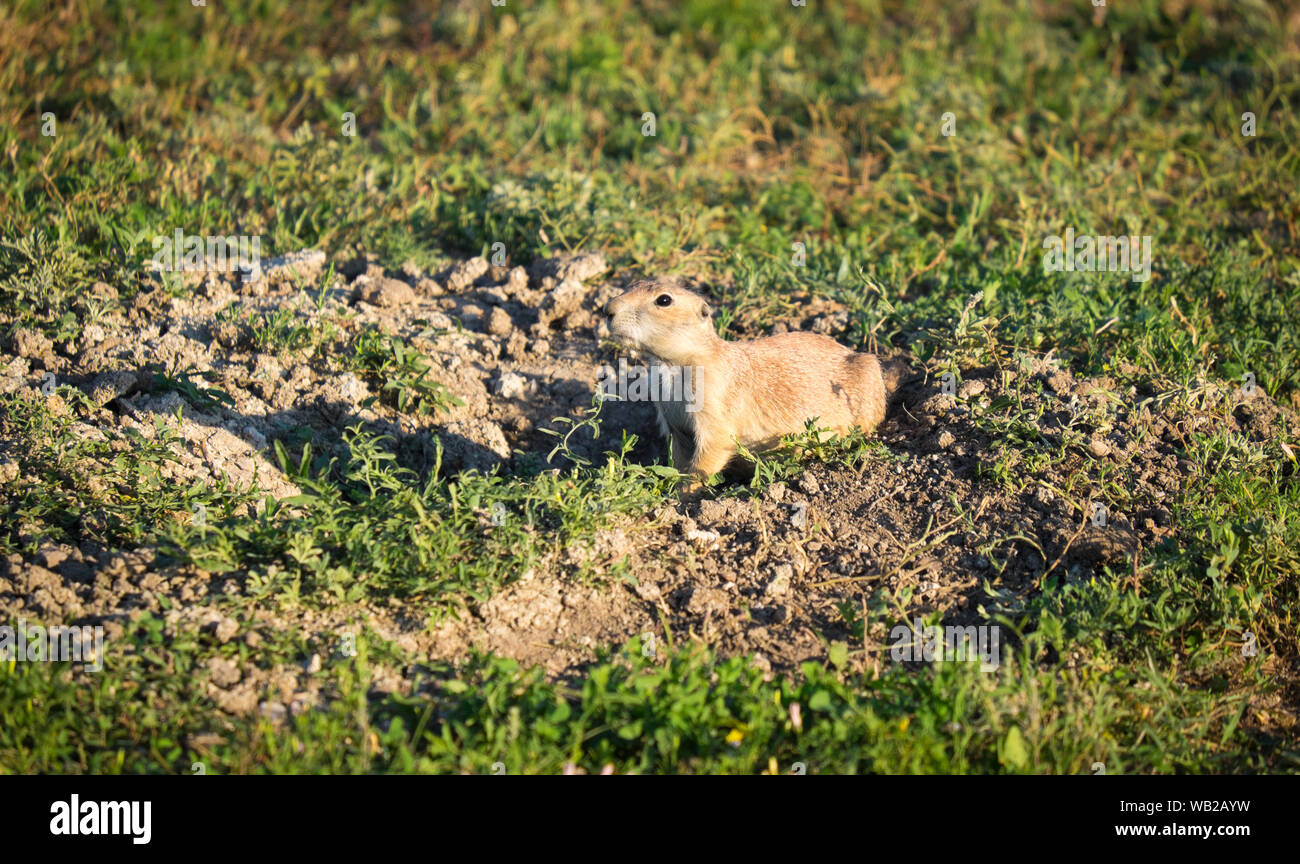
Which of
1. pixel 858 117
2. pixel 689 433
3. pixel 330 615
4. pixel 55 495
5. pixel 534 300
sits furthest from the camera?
pixel 858 117

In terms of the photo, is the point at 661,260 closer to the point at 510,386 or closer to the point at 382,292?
the point at 510,386

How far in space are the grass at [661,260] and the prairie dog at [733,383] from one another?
0.36 metres

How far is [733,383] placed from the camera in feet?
18.8

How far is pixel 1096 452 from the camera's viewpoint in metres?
5.41

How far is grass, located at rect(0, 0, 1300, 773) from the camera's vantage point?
3.88 meters

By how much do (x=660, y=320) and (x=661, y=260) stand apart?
1702mm

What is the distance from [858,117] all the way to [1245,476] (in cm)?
462

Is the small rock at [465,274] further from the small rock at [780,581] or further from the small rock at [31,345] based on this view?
the small rock at [780,581]

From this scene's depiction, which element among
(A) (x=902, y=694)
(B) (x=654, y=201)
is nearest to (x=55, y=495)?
(A) (x=902, y=694)

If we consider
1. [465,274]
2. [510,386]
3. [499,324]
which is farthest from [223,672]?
[465,274]

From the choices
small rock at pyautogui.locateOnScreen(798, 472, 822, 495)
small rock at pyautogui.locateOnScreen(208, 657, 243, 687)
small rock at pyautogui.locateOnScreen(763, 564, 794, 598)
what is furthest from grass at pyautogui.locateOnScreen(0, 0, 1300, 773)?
small rock at pyautogui.locateOnScreen(763, 564, 794, 598)

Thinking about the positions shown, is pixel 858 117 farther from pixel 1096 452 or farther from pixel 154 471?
pixel 154 471

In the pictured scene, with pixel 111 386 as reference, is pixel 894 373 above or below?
above

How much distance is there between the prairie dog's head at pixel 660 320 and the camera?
543cm
